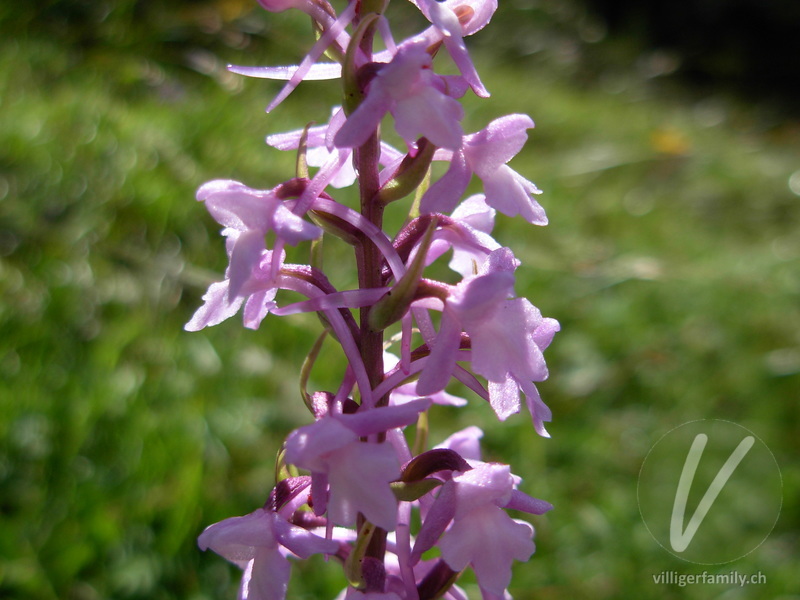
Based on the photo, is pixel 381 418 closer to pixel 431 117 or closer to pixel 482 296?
pixel 482 296

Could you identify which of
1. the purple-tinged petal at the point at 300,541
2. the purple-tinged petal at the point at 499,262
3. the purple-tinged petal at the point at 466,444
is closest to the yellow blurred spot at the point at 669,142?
the purple-tinged petal at the point at 466,444

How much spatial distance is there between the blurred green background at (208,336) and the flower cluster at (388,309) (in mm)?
694

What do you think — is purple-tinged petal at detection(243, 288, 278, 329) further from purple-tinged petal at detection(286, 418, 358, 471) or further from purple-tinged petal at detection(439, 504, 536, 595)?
purple-tinged petal at detection(439, 504, 536, 595)

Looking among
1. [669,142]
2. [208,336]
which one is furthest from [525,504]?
[669,142]

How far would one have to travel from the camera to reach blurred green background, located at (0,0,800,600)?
4.13ft

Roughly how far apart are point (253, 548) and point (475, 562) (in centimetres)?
18

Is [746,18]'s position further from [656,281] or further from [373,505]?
[373,505]

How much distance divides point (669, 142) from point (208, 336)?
2858 millimetres

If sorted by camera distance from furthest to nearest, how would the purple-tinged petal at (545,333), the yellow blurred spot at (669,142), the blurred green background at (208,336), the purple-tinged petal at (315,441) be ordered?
1. the yellow blurred spot at (669,142)
2. the blurred green background at (208,336)
3. the purple-tinged petal at (545,333)
4. the purple-tinged petal at (315,441)

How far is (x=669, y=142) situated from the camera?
12.4ft

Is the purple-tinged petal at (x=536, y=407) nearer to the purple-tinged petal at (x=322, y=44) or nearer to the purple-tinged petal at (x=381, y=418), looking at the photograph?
the purple-tinged petal at (x=381, y=418)

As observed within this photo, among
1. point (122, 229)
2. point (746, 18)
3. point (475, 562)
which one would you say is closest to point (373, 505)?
point (475, 562)

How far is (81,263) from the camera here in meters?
1.70

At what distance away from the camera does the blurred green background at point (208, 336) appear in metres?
1.26
